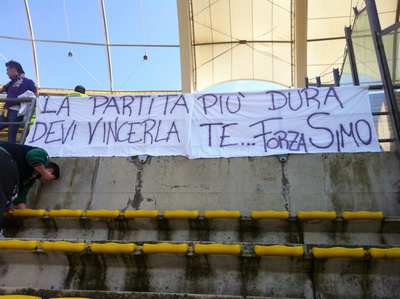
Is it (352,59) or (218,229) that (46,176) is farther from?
(352,59)

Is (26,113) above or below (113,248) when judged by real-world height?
above

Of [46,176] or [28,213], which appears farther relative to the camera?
[46,176]

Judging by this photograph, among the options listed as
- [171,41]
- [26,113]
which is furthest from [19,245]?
[171,41]

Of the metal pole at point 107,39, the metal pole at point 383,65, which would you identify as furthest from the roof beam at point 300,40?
the metal pole at point 383,65

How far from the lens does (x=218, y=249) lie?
9.86 feet

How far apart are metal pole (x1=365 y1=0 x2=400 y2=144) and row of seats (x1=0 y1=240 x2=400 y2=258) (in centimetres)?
205

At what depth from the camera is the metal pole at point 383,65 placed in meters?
4.63

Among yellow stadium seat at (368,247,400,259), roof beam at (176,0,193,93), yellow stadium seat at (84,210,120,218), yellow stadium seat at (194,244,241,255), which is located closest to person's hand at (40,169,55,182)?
yellow stadium seat at (84,210,120,218)

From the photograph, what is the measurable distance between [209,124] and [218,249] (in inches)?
103

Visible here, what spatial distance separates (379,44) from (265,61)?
14.5 metres

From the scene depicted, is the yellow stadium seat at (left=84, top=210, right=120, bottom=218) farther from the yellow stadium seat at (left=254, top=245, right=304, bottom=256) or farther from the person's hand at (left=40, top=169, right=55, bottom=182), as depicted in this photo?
the yellow stadium seat at (left=254, top=245, right=304, bottom=256)

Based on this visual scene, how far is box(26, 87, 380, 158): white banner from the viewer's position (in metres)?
5.01

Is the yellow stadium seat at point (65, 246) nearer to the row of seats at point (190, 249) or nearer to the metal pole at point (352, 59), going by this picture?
the row of seats at point (190, 249)

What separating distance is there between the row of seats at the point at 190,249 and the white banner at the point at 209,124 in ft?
6.64
